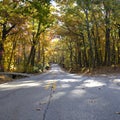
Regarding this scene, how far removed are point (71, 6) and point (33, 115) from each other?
106 ft

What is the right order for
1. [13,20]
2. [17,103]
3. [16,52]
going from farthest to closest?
1. [16,52]
2. [13,20]
3. [17,103]

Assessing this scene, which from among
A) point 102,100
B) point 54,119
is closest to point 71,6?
point 102,100

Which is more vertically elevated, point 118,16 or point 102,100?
point 118,16

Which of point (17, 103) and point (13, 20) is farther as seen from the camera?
point (13, 20)

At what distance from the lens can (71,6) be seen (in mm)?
38000

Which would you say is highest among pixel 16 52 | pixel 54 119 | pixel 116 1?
pixel 116 1

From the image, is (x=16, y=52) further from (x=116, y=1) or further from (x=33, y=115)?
(x=33, y=115)

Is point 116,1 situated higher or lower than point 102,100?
higher

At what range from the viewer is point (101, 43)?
54219 mm

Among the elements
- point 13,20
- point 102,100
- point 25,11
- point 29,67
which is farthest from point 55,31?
point 102,100

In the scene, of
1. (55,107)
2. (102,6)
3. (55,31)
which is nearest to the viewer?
(55,107)

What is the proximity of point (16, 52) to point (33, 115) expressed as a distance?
46936 millimetres

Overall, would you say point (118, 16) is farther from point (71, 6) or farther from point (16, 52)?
point (16, 52)

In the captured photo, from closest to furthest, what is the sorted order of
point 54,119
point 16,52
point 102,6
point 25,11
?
point 54,119
point 25,11
point 102,6
point 16,52
